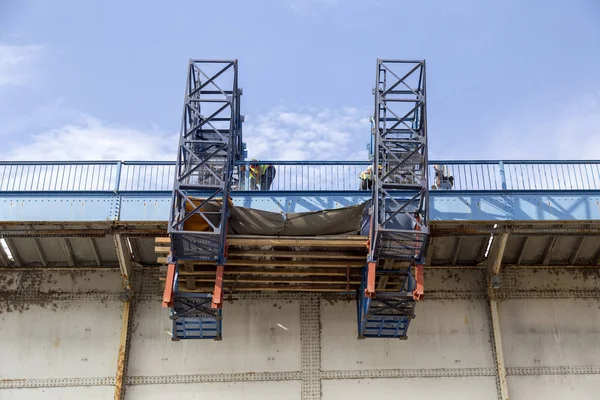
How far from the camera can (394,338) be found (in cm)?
1723

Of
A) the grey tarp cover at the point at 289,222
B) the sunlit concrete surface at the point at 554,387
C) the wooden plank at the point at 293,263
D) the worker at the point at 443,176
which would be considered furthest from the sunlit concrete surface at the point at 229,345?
the sunlit concrete surface at the point at 554,387

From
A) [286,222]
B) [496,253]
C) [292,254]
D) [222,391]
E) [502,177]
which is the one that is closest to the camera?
[286,222]

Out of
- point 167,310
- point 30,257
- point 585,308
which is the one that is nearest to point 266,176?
point 167,310

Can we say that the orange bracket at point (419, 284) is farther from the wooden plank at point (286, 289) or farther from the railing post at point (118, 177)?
the railing post at point (118, 177)

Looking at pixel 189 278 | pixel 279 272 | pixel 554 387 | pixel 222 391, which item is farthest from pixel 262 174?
pixel 554 387

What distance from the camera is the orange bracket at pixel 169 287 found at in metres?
14.8

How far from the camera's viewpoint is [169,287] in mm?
14805

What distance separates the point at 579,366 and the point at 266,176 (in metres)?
9.50

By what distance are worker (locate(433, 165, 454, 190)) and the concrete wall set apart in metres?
2.41

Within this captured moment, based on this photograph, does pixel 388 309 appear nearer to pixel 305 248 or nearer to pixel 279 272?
pixel 305 248

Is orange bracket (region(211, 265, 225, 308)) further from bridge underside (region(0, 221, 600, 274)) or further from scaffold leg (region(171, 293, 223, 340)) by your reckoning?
scaffold leg (region(171, 293, 223, 340))

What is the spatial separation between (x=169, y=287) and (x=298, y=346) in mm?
4079

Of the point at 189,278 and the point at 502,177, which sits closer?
the point at 189,278

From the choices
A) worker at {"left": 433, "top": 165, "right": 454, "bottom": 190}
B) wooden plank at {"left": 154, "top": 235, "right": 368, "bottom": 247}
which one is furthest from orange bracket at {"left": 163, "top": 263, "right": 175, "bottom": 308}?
worker at {"left": 433, "top": 165, "right": 454, "bottom": 190}
